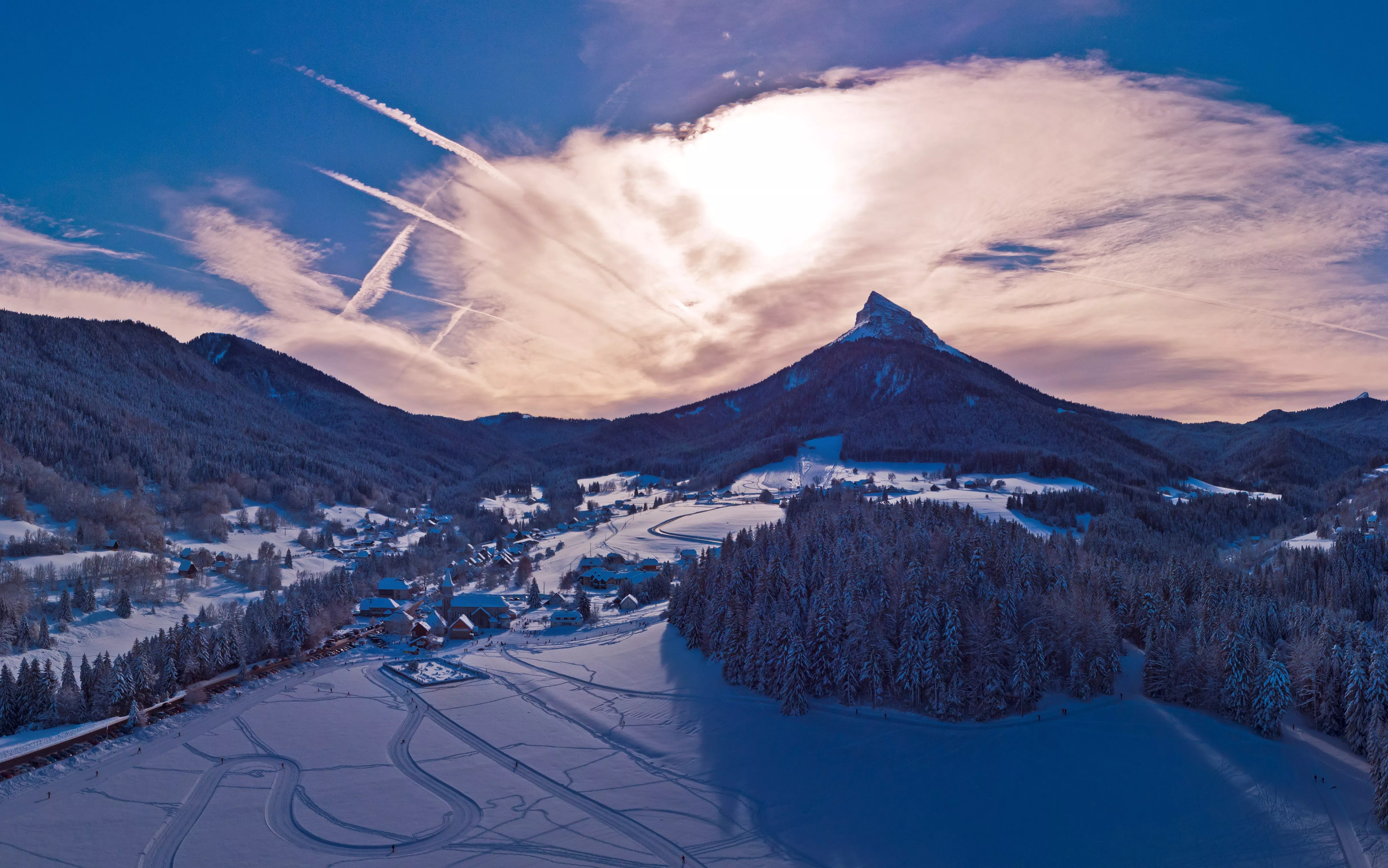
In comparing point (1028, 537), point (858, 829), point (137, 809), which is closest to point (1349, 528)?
point (1028, 537)

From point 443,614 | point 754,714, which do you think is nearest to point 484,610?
point 443,614

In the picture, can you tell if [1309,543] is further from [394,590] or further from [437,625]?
[394,590]

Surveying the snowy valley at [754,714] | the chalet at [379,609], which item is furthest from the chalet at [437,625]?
the chalet at [379,609]

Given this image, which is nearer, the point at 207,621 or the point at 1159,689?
the point at 1159,689

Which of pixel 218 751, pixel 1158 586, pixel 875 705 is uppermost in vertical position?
pixel 1158 586

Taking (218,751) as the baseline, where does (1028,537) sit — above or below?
above

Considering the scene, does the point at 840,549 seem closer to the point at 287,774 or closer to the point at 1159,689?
the point at 1159,689

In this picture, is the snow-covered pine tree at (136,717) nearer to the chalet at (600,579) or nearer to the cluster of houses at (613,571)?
the cluster of houses at (613,571)
